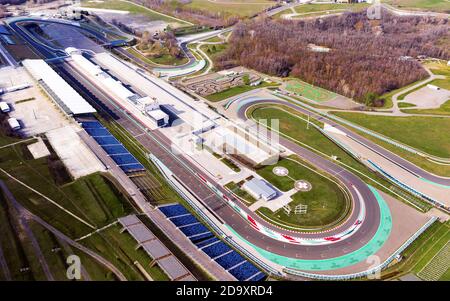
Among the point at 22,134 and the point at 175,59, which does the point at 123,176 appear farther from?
the point at 175,59

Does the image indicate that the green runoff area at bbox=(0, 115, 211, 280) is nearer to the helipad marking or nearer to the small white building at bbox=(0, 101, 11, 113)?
the helipad marking

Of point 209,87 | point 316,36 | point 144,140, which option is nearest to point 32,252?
point 144,140

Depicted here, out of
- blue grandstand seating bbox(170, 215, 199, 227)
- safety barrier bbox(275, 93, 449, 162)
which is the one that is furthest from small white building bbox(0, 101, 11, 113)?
safety barrier bbox(275, 93, 449, 162)

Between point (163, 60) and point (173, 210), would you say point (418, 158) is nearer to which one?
point (173, 210)

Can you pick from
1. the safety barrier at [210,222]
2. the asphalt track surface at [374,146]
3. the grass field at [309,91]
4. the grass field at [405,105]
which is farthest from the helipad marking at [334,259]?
the grass field at [405,105]

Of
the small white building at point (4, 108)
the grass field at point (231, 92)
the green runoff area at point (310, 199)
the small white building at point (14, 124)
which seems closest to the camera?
the green runoff area at point (310, 199)

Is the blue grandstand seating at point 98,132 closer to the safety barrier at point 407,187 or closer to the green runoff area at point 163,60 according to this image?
the green runoff area at point 163,60

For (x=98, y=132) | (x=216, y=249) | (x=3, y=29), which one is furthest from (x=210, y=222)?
(x=3, y=29)
